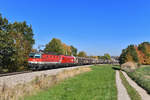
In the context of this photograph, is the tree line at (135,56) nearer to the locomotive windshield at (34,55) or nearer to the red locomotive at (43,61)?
the red locomotive at (43,61)

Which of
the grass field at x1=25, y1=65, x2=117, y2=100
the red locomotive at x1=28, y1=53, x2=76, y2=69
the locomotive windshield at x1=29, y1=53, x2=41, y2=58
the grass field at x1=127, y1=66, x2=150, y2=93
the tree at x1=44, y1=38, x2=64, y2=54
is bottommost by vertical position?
the grass field at x1=127, y1=66, x2=150, y2=93

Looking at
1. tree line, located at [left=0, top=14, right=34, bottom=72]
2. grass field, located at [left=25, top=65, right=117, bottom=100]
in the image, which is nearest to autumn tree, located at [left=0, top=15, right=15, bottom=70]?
tree line, located at [left=0, top=14, right=34, bottom=72]

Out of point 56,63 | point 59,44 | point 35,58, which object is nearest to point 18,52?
point 35,58

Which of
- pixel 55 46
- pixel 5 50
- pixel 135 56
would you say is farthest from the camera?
pixel 55 46

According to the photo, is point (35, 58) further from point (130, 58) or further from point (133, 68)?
point (130, 58)

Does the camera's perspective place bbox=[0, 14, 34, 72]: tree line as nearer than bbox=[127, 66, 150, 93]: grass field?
No

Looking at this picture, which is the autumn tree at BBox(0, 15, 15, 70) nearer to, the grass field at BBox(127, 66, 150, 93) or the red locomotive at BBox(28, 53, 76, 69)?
the red locomotive at BBox(28, 53, 76, 69)

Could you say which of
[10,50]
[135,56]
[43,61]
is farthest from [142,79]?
[135,56]

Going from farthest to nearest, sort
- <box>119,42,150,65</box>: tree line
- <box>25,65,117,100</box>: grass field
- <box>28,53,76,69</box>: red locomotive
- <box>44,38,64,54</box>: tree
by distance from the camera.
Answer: <box>44,38,64,54</box>: tree
<box>119,42,150,65</box>: tree line
<box>28,53,76,69</box>: red locomotive
<box>25,65,117,100</box>: grass field

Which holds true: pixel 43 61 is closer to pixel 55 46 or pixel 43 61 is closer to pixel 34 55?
pixel 34 55

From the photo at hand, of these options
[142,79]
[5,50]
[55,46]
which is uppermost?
[55,46]

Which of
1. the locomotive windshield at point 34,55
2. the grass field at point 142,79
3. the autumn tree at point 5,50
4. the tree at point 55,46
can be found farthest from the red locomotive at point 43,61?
the tree at point 55,46

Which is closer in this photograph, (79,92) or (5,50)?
(79,92)

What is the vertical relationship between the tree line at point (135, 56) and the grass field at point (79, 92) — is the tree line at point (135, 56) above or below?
above
